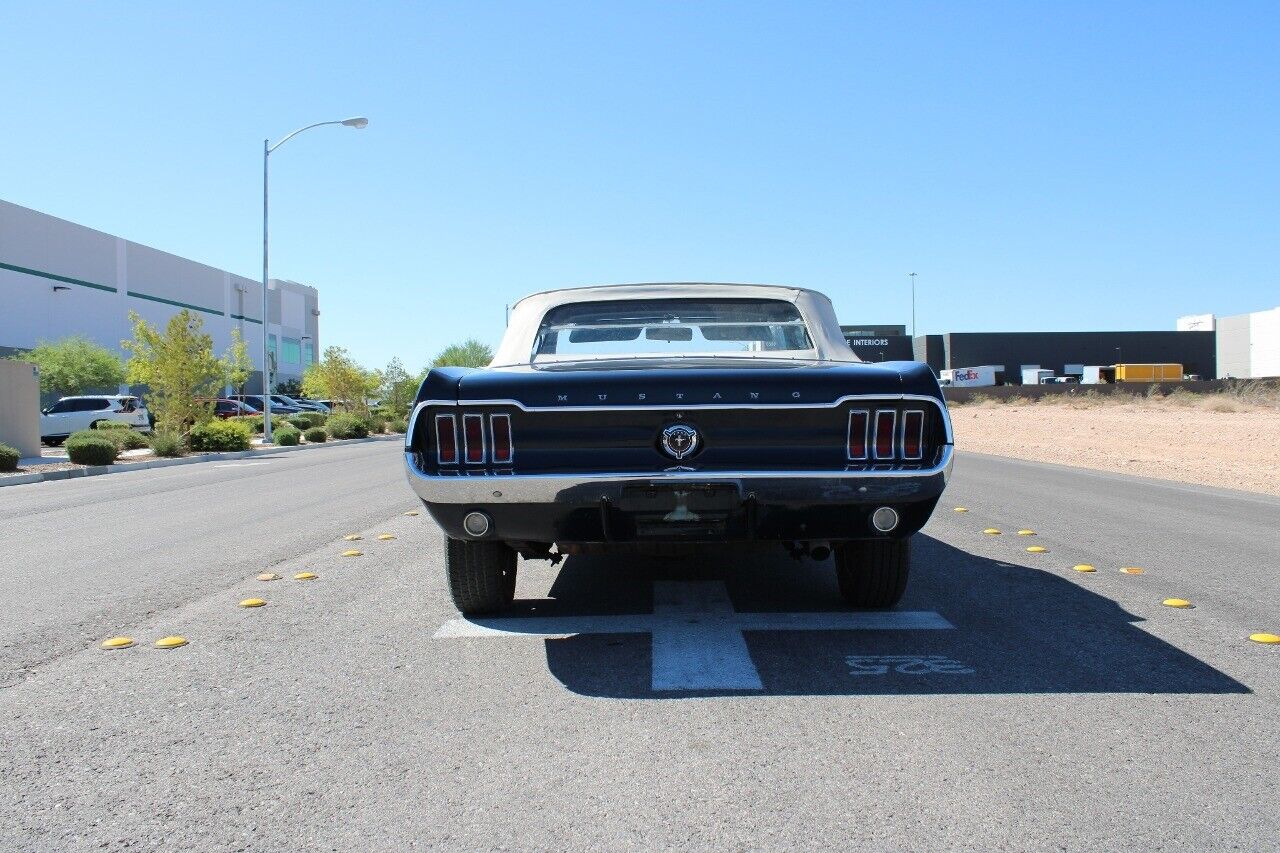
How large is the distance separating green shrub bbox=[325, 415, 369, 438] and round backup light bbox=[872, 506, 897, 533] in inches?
1429

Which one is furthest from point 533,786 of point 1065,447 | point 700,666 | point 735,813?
point 1065,447

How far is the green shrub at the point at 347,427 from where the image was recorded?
1523 inches

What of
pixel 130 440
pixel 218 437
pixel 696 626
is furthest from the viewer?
pixel 218 437

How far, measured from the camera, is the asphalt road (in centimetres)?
275

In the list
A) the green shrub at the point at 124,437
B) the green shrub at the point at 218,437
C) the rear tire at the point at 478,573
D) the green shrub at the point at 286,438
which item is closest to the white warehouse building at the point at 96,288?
the green shrub at the point at 286,438

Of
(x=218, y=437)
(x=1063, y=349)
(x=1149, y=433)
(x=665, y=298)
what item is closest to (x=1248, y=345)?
(x=1063, y=349)

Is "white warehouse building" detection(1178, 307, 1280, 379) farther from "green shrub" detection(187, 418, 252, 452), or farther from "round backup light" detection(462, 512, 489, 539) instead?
"round backup light" detection(462, 512, 489, 539)

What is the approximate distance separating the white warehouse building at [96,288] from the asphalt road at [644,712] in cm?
5446

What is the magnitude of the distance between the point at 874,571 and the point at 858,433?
100 cm

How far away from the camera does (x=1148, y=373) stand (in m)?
66.0

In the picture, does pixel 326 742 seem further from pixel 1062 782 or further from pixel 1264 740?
pixel 1264 740

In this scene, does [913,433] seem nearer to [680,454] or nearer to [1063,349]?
[680,454]

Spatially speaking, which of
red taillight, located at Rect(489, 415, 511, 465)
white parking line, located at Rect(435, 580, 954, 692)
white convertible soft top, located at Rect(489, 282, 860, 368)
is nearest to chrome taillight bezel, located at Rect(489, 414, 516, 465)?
red taillight, located at Rect(489, 415, 511, 465)

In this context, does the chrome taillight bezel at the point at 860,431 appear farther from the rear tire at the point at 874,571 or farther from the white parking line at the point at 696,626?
the white parking line at the point at 696,626
